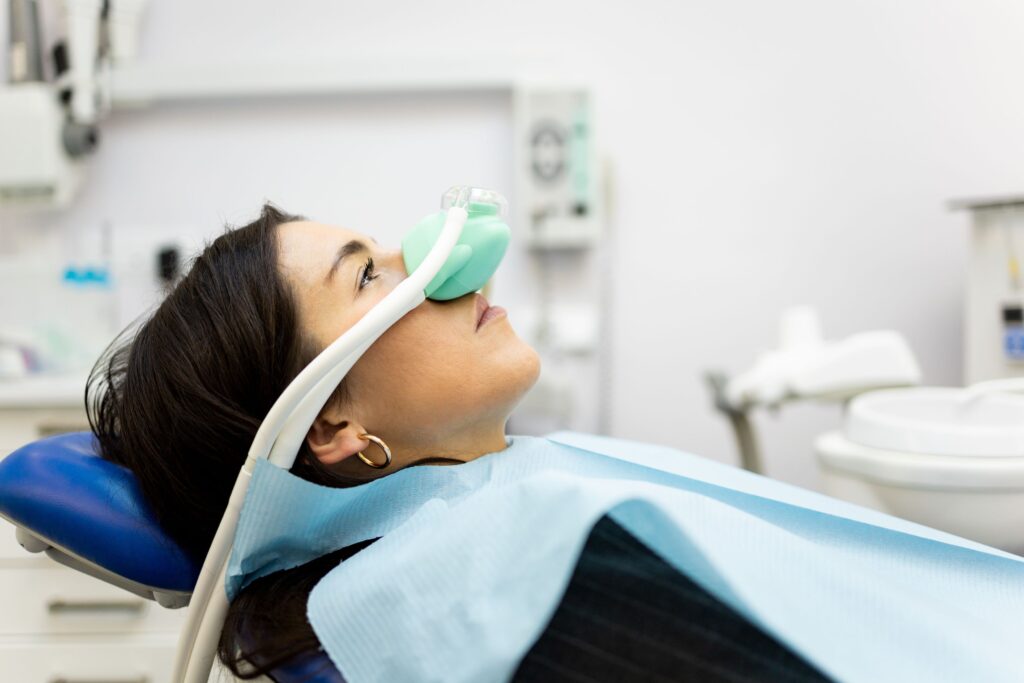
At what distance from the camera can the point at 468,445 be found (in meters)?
1.01

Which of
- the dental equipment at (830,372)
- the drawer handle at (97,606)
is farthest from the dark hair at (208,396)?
the dental equipment at (830,372)

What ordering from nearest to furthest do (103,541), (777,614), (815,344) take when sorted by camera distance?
(777,614) < (103,541) < (815,344)

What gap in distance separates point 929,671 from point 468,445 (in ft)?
1.74

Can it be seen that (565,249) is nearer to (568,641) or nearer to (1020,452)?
(1020,452)

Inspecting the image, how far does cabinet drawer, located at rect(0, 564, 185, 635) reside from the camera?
55.4 inches

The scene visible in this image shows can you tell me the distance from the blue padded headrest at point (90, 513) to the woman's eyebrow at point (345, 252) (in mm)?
310

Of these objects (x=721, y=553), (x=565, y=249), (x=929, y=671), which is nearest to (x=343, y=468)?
(x=721, y=553)

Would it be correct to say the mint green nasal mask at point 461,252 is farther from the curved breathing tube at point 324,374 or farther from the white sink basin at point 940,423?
the white sink basin at point 940,423

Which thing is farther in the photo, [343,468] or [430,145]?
[430,145]

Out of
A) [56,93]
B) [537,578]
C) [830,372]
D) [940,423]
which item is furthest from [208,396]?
[56,93]

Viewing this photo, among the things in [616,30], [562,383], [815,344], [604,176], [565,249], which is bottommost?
[562,383]

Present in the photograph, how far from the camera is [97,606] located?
62.8 inches

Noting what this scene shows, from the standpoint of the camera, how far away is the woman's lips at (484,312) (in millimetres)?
1022

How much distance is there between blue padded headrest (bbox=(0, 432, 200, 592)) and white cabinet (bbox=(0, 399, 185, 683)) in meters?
0.69
